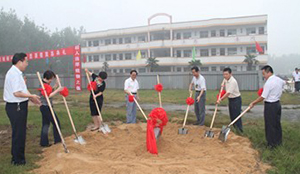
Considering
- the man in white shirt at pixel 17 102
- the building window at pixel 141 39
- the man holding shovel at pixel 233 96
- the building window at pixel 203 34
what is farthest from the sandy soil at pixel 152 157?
the building window at pixel 141 39

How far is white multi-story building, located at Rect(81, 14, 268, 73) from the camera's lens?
27413 millimetres

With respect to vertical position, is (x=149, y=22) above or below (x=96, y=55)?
above

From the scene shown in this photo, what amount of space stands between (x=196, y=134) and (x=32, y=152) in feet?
11.8

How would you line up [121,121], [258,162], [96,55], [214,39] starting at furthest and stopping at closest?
[96,55] < [214,39] < [121,121] < [258,162]

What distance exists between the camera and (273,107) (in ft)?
14.7

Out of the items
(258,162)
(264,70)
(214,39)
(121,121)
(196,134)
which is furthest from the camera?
(214,39)

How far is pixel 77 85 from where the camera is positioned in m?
20.1

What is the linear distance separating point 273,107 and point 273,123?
0.31 metres

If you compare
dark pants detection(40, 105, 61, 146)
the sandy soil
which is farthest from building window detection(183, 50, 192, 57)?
dark pants detection(40, 105, 61, 146)

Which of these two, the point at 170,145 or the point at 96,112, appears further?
the point at 96,112

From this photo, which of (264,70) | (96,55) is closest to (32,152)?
(264,70)

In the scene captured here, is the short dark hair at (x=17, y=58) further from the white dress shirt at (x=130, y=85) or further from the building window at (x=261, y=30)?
the building window at (x=261, y=30)

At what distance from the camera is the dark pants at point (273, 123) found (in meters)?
4.48

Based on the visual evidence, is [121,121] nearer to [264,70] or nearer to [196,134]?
[196,134]
